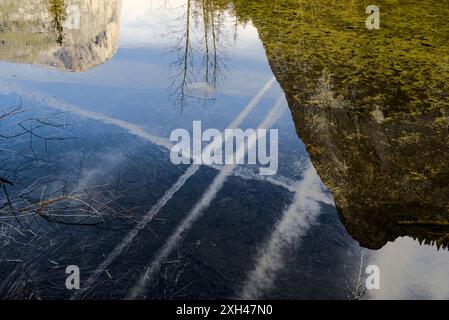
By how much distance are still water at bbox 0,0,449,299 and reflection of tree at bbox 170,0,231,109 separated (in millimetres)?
38

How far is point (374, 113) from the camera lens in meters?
3.10

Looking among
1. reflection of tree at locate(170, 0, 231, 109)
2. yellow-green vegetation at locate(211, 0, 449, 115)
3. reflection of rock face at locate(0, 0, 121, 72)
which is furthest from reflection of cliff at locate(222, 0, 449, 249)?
reflection of rock face at locate(0, 0, 121, 72)

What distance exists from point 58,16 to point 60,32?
2.86ft

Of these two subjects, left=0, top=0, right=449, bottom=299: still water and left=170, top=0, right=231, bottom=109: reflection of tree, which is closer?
left=0, top=0, right=449, bottom=299: still water

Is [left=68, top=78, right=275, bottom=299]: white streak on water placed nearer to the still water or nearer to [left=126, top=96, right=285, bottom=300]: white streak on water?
the still water

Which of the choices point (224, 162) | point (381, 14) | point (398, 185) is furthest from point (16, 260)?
point (381, 14)

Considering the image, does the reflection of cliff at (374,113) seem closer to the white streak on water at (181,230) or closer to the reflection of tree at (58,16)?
the white streak on water at (181,230)

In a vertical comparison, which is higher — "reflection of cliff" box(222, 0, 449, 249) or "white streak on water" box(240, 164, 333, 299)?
"reflection of cliff" box(222, 0, 449, 249)

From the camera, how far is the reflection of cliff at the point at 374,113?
2.18m

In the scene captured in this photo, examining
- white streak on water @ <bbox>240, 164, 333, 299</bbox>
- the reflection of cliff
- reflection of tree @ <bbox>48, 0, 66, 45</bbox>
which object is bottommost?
white streak on water @ <bbox>240, 164, 333, 299</bbox>

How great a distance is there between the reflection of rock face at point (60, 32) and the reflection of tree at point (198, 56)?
87 cm

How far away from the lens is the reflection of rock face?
429cm

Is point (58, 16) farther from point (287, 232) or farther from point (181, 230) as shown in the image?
point (287, 232)

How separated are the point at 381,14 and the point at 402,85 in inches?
124
